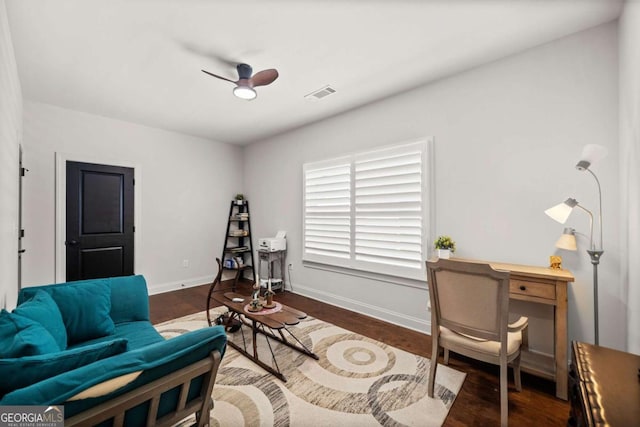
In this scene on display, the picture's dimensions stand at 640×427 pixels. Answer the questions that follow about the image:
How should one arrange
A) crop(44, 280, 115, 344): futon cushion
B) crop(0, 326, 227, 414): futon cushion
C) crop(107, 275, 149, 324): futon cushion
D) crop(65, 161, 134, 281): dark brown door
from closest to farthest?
crop(0, 326, 227, 414): futon cushion
crop(44, 280, 115, 344): futon cushion
crop(107, 275, 149, 324): futon cushion
crop(65, 161, 134, 281): dark brown door

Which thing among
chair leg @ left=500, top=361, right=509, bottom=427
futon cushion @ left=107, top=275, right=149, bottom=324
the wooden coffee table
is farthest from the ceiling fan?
chair leg @ left=500, top=361, right=509, bottom=427

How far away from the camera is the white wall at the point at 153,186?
11.3ft

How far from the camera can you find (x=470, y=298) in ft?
5.61

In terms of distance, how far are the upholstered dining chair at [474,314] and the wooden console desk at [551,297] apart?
0.86 feet

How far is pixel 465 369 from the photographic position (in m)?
2.25

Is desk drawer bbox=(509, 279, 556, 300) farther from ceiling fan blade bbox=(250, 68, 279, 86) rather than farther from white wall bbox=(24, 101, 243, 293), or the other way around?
white wall bbox=(24, 101, 243, 293)

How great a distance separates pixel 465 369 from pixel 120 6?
3894 mm

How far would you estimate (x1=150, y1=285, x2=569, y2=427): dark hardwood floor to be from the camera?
1.71 metres

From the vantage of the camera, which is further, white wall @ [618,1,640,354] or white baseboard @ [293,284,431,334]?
white baseboard @ [293,284,431,334]

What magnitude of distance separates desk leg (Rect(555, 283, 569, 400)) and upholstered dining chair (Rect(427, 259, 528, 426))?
0.25 meters

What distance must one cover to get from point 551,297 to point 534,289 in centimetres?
10

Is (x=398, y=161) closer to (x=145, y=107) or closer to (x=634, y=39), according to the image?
(x=634, y=39)

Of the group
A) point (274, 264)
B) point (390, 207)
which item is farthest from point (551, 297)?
point (274, 264)

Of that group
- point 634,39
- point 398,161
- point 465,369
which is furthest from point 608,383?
point 398,161
